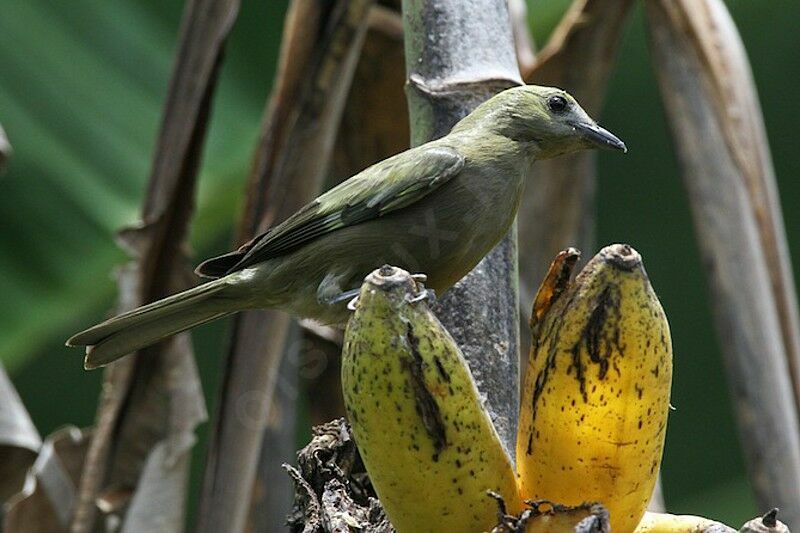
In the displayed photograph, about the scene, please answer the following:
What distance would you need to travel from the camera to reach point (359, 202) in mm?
2574

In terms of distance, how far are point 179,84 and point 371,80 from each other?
0.93 meters

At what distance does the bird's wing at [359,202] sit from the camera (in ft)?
8.10

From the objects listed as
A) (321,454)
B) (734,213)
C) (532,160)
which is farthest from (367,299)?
(734,213)

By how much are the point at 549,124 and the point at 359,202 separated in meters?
0.45

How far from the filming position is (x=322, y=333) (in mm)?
3686

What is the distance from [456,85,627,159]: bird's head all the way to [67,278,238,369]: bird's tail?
2.37 ft

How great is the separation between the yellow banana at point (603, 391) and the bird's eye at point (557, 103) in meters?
0.92

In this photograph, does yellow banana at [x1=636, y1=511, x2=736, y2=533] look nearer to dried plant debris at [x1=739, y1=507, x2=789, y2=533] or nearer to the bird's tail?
dried plant debris at [x1=739, y1=507, x2=789, y2=533]

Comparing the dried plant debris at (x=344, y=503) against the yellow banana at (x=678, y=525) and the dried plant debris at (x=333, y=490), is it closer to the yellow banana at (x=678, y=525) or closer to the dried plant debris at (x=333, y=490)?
the dried plant debris at (x=333, y=490)

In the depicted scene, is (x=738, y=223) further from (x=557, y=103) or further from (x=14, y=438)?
(x=14, y=438)

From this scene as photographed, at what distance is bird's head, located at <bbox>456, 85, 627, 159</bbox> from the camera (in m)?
2.56

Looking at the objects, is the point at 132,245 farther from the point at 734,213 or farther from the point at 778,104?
the point at 778,104

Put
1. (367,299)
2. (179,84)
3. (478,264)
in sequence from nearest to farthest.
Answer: (367,299), (478,264), (179,84)

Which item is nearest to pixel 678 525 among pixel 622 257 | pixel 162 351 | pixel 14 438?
pixel 622 257
